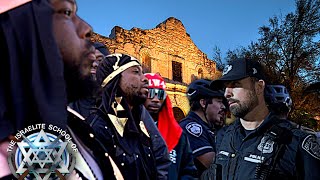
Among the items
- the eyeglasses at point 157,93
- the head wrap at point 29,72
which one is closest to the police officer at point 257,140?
the eyeglasses at point 157,93

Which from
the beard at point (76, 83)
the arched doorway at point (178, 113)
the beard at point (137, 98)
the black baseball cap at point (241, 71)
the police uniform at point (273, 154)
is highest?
the arched doorway at point (178, 113)

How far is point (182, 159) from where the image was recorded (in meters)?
3.14

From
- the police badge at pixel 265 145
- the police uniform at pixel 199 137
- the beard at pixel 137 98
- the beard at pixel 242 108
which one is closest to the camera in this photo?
the beard at pixel 137 98

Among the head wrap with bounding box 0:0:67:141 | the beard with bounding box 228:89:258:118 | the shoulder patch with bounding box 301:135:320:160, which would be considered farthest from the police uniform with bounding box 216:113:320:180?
the head wrap with bounding box 0:0:67:141

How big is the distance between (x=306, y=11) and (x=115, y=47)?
8282 millimetres

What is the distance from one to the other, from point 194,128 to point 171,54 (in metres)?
18.3

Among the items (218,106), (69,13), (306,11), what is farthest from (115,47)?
(69,13)

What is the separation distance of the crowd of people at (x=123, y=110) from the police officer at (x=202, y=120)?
0.04ft

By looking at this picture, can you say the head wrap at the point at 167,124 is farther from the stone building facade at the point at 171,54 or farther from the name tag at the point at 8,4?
the stone building facade at the point at 171,54

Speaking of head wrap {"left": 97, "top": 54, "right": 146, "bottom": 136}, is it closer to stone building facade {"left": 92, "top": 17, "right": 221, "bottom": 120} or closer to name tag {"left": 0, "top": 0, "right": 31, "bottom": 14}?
name tag {"left": 0, "top": 0, "right": 31, "bottom": 14}

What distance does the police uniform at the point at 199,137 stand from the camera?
3832 millimetres

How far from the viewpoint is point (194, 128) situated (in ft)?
13.0

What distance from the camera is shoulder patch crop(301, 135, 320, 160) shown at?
285cm

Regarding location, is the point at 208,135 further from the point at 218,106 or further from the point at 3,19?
the point at 3,19
